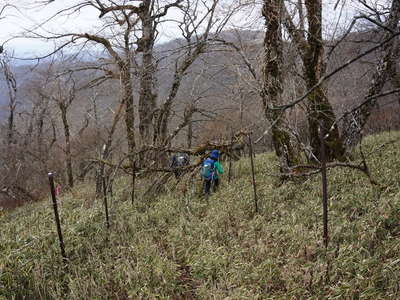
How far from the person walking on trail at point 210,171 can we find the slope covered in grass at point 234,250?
1124 mm

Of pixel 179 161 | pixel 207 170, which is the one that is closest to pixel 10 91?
pixel 179 161

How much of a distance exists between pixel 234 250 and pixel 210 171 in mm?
3728

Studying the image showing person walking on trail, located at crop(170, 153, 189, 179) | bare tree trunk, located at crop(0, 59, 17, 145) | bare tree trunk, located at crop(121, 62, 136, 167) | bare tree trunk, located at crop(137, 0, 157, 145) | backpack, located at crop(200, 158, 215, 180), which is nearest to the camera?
backpack, located at crop(200, 158, 215, 180)

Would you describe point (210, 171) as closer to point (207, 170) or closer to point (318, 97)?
point (207, 170)

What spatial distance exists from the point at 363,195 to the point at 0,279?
18.6 feet

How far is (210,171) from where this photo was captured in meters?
8.88

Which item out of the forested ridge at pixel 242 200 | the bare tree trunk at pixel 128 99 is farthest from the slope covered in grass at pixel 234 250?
the bare tree trunk at pixel 128 99

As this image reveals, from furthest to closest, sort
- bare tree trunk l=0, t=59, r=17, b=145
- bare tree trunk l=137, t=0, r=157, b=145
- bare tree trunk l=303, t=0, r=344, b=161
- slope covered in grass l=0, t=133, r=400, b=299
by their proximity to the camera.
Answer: bare tree trunk l=0, t=59, r=17, b=145 → bare tree trunk l=137, t=0, r=157, b=145 → bare tree trunk l=303, t=0, r=344, b=161 → slope covered in grass l=0, t=133, r=400, b=299

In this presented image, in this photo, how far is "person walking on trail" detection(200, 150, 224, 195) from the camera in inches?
349

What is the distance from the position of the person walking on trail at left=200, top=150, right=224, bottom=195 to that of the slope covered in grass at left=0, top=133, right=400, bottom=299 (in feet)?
3.69

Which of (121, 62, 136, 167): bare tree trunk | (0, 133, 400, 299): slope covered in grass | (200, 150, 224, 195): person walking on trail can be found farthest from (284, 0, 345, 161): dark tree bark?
(121, 62, 136, 167): bare tree trunk

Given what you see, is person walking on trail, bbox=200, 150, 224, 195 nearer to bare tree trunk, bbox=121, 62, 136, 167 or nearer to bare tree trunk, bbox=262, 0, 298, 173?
bare tree trunk, bbox=262, 0, 298, 173

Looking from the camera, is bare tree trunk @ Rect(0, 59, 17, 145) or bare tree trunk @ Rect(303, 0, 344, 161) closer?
bare tree trunk @ Rect(303, 0, 344, 161)

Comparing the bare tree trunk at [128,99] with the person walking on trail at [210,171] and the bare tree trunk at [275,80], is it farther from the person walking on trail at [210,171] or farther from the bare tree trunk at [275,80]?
the bare tree trunk at [275,80]
